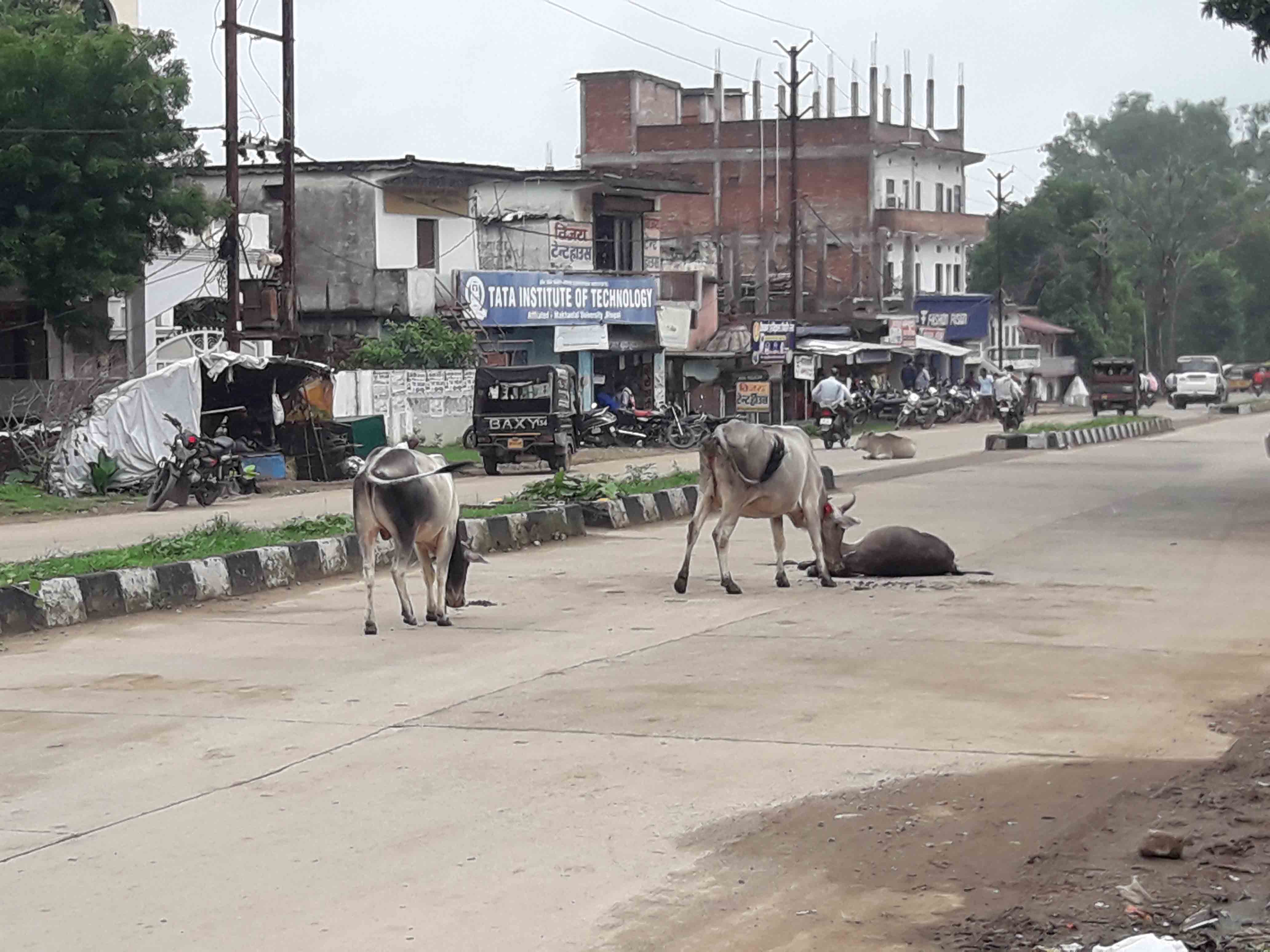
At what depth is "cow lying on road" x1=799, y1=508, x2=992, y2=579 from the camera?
1416 centimetres

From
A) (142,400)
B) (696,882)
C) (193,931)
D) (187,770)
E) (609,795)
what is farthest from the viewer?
(142,400)

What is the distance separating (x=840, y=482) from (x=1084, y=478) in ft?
11.9

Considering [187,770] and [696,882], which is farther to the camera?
[187,770]

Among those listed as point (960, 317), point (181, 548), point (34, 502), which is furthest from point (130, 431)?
point (960, 317)

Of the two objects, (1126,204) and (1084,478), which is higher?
(1126,204)

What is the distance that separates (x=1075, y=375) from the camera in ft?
259

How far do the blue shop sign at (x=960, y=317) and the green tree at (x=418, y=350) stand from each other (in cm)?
3183

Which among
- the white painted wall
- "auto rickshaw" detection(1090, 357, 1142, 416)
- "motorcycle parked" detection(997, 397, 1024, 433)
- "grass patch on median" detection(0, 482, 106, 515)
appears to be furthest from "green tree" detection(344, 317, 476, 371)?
the white painted wall

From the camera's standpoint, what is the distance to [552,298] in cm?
4231

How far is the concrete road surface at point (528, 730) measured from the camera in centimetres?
539

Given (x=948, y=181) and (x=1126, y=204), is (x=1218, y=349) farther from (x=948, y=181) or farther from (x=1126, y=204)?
(x=948, y=181)

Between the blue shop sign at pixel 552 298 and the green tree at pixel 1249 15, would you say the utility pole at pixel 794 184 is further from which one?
the green tree at pixel 1249 15

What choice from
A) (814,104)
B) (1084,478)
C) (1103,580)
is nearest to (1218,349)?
(814,104)

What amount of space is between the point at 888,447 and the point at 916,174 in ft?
139
